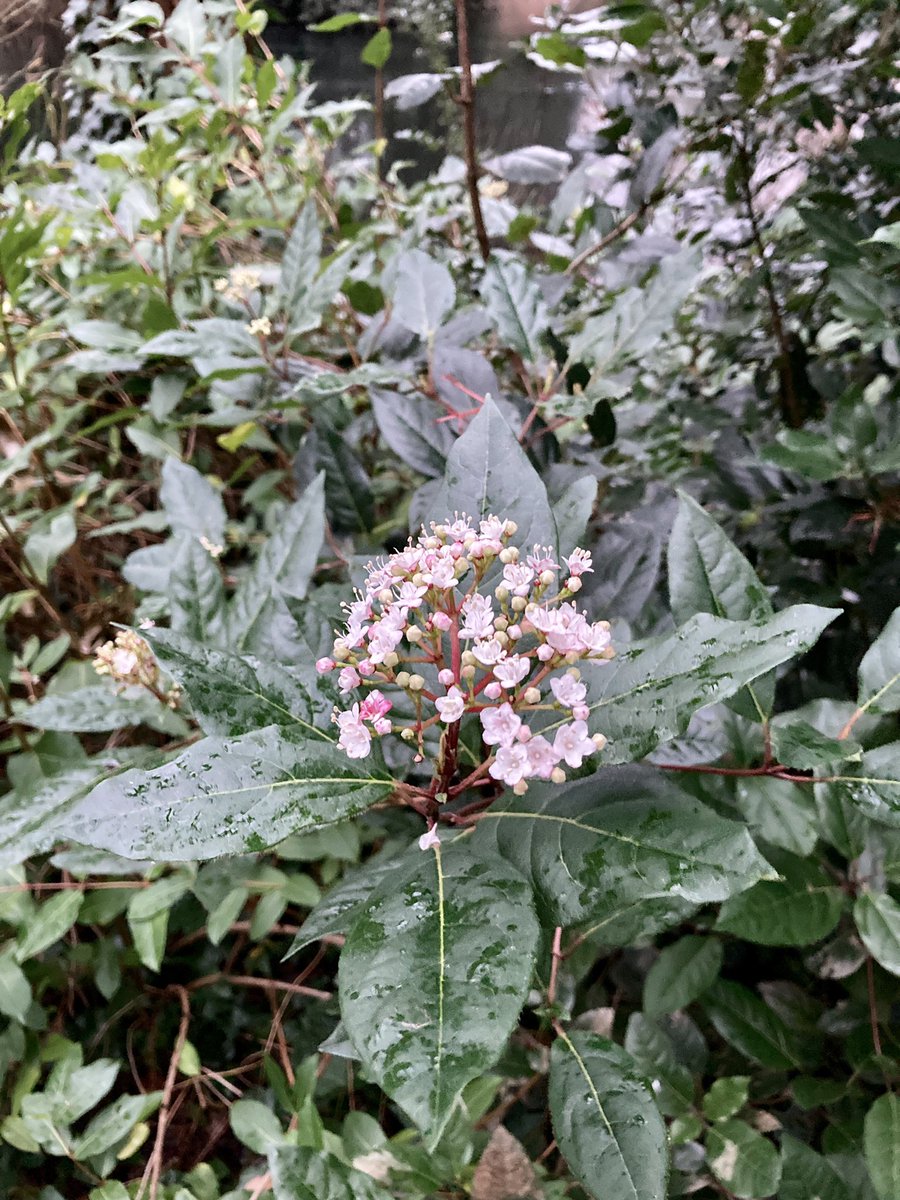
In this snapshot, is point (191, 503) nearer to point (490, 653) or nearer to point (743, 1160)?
point (490, 653)

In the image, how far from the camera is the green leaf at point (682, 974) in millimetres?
757

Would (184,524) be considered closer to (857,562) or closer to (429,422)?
(429,422)

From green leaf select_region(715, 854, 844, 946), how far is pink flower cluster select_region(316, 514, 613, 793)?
10.9 inches

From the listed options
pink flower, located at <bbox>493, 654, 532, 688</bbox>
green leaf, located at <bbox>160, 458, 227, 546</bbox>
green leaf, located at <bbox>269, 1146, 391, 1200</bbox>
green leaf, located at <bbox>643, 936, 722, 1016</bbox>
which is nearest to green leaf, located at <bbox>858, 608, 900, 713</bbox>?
pink flower, located at <bbox>493, 654, 532, 688</bbox>

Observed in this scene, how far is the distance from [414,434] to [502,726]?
45 cm

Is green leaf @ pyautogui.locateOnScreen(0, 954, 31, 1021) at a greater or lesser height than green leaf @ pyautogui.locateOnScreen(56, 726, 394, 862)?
lesser

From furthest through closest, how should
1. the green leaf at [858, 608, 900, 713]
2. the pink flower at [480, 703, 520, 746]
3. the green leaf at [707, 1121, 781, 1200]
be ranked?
the green leaf at [707, 1121, 781, 1200] → the green leaf at [858, 608, 900, 713] → the pink flower at [480, 703, 520, 746]

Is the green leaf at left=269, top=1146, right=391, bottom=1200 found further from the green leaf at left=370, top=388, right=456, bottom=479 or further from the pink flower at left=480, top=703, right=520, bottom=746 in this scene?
the green leaf at left=370, top=388, right=456, bottom=479

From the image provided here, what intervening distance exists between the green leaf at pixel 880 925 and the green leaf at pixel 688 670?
0.35 meters

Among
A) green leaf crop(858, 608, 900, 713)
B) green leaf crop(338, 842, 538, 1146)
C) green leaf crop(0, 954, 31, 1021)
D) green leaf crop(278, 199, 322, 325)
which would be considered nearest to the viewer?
green leaf crop(338, 842, 538, 1146)

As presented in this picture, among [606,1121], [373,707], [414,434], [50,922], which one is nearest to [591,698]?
[373,707]

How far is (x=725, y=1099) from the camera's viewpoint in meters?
0.69

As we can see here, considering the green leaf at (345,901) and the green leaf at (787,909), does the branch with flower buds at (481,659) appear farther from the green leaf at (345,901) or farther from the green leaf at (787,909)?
the green leaf at (787,909)

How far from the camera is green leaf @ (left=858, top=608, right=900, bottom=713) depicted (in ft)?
1.73
